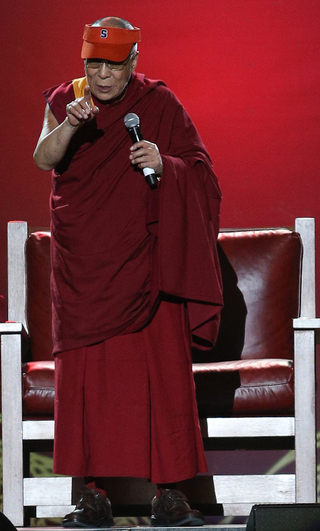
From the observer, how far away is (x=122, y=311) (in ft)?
6.86

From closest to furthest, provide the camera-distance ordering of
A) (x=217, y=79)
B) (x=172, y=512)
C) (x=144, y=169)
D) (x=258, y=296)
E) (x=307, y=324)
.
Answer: (x=144, y=169), (x=172, y=512), (x=307, y=324), (x=258, y=296), (x=217, y=79)

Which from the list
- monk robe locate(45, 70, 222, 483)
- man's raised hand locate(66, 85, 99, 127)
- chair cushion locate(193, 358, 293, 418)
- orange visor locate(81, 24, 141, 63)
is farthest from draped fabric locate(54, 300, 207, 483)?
orange visor locate(81, 24, 141, 63)

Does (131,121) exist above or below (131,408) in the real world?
above

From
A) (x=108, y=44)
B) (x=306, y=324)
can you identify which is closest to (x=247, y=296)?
(x=306, y=324)

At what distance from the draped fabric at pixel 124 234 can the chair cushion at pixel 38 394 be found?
0.31 metres

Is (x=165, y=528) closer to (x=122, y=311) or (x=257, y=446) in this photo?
(x=122, y=311)

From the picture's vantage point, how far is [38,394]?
2406mm

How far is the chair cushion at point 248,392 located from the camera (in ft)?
7.81

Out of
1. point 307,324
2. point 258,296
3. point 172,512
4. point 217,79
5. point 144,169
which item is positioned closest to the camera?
point 144,169

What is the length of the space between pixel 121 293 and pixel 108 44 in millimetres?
615

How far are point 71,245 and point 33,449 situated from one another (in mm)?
832

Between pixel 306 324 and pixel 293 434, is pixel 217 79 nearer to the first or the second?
pixel 306 324

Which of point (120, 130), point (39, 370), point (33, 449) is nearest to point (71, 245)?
point (120, 130)

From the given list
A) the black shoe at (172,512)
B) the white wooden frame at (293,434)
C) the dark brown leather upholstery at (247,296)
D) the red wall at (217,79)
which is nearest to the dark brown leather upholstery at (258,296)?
the dark brown leather upholstery at (247,296)
